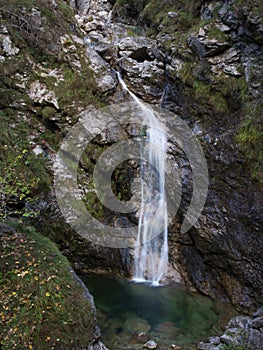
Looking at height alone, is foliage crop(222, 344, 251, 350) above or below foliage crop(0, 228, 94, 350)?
below

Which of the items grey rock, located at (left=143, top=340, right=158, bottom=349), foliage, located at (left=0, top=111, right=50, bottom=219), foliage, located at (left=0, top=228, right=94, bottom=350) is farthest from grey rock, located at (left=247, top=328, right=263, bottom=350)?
foliage, located at (left=0, top=111, right=50, bottom=219)

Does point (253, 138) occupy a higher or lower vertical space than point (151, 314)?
higher

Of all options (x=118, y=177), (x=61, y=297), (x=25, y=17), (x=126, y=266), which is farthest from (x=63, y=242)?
(x=25, y=17)

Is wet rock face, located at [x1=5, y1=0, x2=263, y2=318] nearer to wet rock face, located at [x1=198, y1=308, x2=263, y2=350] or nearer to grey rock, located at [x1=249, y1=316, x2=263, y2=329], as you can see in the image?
wet rock face, located at [x1=198, y1=308, x2=263, y2=350]

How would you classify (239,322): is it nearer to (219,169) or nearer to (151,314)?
(151,314)

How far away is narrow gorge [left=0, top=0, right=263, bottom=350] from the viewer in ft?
18.7

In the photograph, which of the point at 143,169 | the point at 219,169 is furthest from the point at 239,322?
the point at 143,169

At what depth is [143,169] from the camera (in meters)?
8.59

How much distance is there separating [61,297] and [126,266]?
163 inches

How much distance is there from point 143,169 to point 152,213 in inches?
54.2

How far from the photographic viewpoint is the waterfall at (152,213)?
7.92 metres

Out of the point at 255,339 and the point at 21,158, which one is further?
the point at 21,158

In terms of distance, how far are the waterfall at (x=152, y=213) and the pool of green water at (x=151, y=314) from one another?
0.53 meters

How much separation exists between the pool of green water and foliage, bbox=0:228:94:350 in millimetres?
1734
